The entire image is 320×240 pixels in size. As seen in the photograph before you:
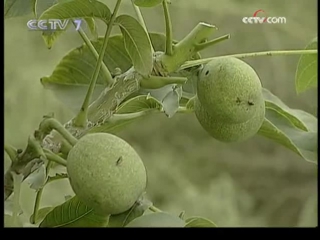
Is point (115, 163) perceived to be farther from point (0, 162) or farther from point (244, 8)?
point (244, 8)

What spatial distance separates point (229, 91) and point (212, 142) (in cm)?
112

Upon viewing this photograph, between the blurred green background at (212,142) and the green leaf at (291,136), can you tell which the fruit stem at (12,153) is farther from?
the blurred green background at (212,142)

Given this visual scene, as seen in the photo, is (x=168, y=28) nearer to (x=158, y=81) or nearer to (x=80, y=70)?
(x=158, y=81)

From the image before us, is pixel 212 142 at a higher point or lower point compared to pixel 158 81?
lower

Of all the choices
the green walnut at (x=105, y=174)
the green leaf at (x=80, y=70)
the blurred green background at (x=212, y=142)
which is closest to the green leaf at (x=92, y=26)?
the green leaf at (x=80, y=70)

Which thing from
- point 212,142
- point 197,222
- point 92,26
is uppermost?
point 92,26

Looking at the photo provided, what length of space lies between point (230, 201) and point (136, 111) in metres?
1.02

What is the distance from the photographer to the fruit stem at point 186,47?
0.61 metres

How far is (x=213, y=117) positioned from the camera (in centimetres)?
65

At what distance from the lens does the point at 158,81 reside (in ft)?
2.06

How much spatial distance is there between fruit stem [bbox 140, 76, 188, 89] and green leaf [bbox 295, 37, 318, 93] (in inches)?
7.7

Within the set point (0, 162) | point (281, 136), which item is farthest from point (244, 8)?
point (0, 162)

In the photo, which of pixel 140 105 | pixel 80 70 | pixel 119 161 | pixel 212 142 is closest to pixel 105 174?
pixel 119 161

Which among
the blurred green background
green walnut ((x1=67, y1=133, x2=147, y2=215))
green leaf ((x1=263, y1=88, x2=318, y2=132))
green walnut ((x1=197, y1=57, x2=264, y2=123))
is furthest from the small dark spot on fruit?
the blurred green background
